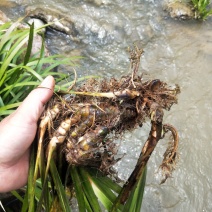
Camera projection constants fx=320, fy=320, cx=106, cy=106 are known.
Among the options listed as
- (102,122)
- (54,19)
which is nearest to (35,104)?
(102,122)

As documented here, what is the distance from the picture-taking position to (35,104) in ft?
4.63

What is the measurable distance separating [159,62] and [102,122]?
2735 mm

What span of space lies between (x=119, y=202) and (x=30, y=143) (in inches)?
18.7

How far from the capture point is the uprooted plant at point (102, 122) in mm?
1317

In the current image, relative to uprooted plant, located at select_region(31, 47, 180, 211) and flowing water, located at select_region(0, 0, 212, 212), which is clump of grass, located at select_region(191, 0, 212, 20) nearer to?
flowing water, located at select_region(0, 0, 212, 212)

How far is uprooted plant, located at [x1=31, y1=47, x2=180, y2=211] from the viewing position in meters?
1.32

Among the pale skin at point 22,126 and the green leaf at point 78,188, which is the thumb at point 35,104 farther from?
the green leaf at point 78,188

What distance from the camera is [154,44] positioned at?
13.7ft

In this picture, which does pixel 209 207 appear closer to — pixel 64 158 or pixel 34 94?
pixel 64 158

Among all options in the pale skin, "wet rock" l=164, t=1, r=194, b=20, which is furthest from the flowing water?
the pale skin

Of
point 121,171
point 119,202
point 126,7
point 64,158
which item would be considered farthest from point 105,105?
point 126,7

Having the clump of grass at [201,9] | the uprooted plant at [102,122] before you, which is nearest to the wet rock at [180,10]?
the clump of grass at [201,9]

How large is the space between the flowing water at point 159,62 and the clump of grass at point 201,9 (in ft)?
0.36

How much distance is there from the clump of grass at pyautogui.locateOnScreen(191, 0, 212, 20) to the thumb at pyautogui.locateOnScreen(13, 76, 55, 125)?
3.69 meters
